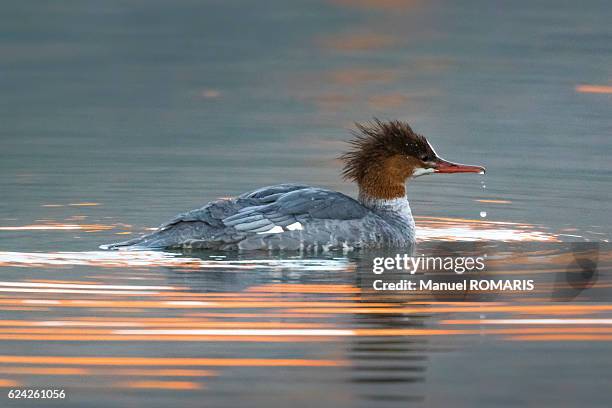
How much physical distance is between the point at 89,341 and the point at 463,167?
4789 mm

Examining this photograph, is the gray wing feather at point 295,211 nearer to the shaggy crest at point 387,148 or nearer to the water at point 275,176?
the water at point 275,176

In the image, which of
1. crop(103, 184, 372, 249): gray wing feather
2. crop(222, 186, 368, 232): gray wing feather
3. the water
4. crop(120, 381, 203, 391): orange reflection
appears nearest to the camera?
crop(120, 381, 203, 391): orange reflection

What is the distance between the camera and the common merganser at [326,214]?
1238 cm

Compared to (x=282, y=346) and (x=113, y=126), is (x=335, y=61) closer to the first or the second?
(x=113, y=126)

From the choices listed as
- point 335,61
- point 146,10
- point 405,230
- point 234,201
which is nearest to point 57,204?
point 234,201

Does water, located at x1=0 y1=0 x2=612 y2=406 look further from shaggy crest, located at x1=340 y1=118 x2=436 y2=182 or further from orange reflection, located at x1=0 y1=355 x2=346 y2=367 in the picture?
shaggy crest, located at x1=340 y1=118 x2=436 y2=182

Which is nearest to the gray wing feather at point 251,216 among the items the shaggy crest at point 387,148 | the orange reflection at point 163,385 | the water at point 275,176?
the water at point 275,176

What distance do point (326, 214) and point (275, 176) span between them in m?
3.76

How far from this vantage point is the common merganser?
40.6 ft

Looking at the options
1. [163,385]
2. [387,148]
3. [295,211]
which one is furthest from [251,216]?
[163,385]

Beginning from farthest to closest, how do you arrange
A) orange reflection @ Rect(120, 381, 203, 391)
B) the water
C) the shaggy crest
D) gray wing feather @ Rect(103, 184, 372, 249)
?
the shaggy crest, gray wing feather @ Rect(103, 184, 372, 249), the water, orange reflection @ Rect(120, 381, 203, 391)

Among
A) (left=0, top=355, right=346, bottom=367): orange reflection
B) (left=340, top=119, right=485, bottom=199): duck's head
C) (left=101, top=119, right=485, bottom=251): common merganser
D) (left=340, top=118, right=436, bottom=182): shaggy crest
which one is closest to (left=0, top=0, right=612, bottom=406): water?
(left=0, top=355, right=346, bottom=367): orange reflection

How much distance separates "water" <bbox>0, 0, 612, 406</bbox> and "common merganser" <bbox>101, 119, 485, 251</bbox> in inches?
11.8

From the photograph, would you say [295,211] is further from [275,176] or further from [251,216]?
[275,176]
